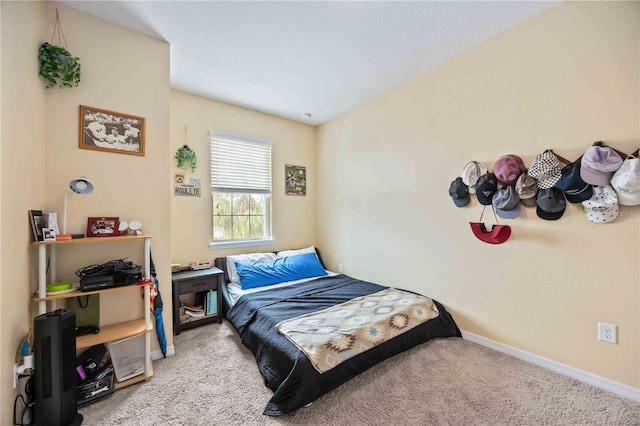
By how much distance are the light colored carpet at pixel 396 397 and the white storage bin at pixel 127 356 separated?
113 mm

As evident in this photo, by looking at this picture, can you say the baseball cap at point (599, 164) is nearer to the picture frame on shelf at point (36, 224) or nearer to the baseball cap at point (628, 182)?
the baseball cap at point (628, 182)

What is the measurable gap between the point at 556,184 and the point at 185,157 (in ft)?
11.3

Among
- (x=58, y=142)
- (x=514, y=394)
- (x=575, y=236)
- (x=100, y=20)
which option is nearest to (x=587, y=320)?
(x=575, y=236)

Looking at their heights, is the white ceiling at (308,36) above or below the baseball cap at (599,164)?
above

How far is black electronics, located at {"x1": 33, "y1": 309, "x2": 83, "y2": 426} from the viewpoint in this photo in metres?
1.34

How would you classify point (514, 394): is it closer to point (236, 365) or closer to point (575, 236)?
point (575, 236)

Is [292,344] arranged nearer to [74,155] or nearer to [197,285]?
[197,285]

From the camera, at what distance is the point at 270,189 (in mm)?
3684

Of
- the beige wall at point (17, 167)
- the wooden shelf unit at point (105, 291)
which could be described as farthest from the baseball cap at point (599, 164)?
the beige wall at point (17, 167)

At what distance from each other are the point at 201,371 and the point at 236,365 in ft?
0.83

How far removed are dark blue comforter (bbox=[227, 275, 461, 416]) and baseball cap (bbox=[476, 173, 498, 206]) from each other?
1.10m

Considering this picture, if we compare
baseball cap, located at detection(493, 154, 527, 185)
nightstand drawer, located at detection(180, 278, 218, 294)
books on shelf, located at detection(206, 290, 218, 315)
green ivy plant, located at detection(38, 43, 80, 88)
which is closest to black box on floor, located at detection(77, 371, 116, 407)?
nightstand drawer, located at detection(180, 278, 218, 294)

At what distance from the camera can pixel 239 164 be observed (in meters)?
3.42

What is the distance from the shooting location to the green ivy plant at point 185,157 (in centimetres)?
292
